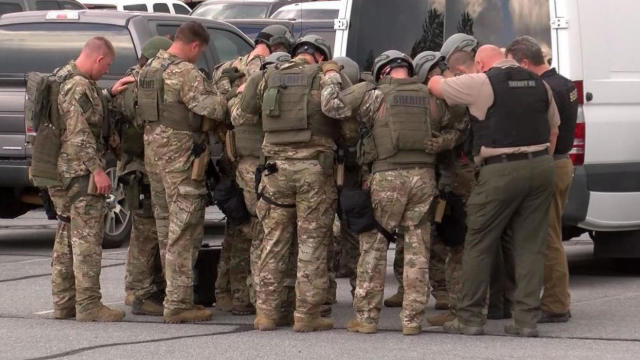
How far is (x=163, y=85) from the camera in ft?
33.2

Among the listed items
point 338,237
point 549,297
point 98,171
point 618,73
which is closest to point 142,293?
point 98,171

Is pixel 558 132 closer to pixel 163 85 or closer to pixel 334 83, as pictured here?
pixel 334 83

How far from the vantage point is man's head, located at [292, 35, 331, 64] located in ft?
32.8

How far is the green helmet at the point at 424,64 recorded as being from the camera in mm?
10203

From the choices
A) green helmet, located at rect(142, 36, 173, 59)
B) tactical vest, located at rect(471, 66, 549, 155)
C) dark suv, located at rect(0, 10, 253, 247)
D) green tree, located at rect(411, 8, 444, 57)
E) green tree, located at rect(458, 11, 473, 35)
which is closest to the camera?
tactical vest, located at rect(471, 66, 549, 155)

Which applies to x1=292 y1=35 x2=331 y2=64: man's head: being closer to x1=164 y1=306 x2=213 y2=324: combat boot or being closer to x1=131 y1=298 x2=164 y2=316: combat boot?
x1=164 y1=306 x2=213 y2=324: combat boot

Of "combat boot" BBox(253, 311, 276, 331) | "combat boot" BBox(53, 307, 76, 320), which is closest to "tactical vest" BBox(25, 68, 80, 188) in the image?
"combat boot" BBox(53, 307, 76, 320)

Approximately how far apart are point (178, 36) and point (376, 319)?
2306 millimetres

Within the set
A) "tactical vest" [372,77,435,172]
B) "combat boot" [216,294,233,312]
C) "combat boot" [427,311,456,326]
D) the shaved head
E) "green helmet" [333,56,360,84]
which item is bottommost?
"combat boot" [427,311,456,326]

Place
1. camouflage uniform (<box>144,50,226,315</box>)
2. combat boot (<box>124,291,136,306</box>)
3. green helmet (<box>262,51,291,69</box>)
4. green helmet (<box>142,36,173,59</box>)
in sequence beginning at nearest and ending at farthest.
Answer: green helmet (<box>262,51,291,69</box>)
camouflage uniform (<box>144,50,226,315</box>)
green helmet (<box>142,36,173,59</box>)
combat boot (<box>124,291,136,306</box>)

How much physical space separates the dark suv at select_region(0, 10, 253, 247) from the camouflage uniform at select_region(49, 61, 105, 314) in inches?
129

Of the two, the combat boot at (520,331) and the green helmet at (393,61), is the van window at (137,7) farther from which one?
the combat boot at (520,331)

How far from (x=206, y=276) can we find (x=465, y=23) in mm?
2735

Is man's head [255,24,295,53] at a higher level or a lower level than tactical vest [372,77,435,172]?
higher
